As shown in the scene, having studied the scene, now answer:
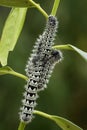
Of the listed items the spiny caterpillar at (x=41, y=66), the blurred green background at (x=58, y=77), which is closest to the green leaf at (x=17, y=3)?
the spiny caterpillar at (x=41, y=66)

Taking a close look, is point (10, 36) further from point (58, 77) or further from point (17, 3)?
point (58, 77)

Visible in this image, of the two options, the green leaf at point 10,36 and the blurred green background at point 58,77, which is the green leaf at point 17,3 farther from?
the blurred green background at point 58,77

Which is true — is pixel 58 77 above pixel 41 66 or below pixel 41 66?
below

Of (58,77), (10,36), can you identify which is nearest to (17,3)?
(10,36)

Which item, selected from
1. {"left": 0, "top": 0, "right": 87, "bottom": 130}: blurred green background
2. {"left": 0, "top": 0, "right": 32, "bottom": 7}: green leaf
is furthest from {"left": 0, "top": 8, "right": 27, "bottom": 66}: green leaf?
{"left": 0, "top": 0, "right": 87, "bottom": 130}: blurred green background

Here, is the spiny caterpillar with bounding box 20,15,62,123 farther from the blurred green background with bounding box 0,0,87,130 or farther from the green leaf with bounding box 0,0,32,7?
the blurred green background with bounding box 0,0,87,130

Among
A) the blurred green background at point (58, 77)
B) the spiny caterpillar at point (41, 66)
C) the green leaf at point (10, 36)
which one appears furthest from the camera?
the blurred green background at point (58, 77)
